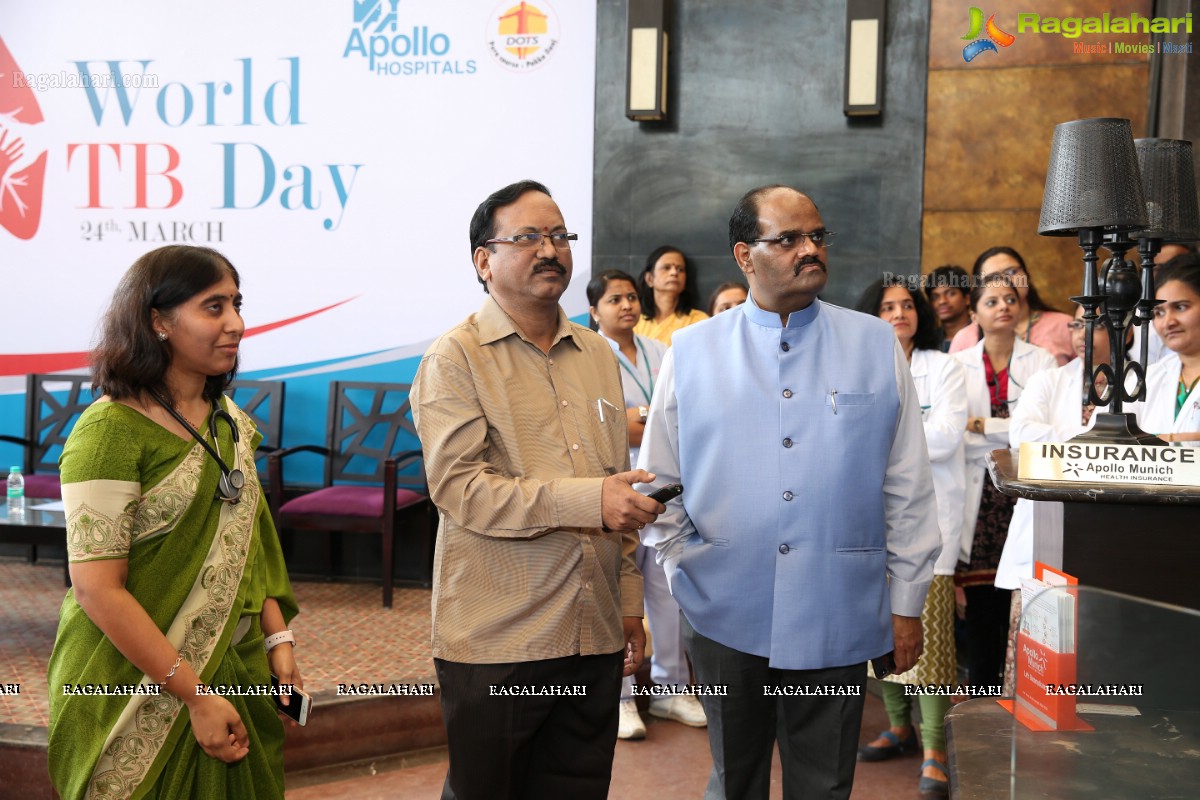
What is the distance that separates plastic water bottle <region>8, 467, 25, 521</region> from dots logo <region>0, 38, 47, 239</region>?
1.80m

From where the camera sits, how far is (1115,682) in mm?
1315

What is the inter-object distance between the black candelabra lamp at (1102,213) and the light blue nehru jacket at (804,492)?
379 mm

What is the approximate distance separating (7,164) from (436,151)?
247 cm

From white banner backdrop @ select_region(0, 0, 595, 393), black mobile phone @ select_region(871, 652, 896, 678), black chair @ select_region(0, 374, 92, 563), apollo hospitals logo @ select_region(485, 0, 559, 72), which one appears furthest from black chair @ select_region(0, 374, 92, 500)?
black mobile phone @ select_region(871, 652, 896, 678)

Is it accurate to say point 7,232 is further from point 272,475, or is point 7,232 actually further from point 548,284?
point 548,284

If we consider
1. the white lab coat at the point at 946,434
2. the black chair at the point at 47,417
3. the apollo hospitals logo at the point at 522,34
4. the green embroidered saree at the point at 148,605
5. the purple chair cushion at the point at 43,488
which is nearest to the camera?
the green embroidered saree at the point at 148,605

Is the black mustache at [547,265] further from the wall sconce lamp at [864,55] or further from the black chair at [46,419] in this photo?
the black chair at [46,419]

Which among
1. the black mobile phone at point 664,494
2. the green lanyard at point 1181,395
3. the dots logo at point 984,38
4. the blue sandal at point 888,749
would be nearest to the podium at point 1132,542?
the black mobile phone at point 664,494

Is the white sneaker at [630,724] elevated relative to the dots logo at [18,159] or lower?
lower

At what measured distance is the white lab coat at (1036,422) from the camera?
9.89 feet

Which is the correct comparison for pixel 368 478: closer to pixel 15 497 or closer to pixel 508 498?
pixel 15 497

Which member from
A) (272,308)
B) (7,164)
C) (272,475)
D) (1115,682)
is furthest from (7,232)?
(1115,682)

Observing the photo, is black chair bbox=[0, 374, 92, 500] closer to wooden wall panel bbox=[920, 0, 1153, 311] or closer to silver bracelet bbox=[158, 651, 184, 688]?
silver bracelet bbox=[158, 651, 184, 688]

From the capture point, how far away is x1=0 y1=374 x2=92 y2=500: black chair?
5.47 metres
